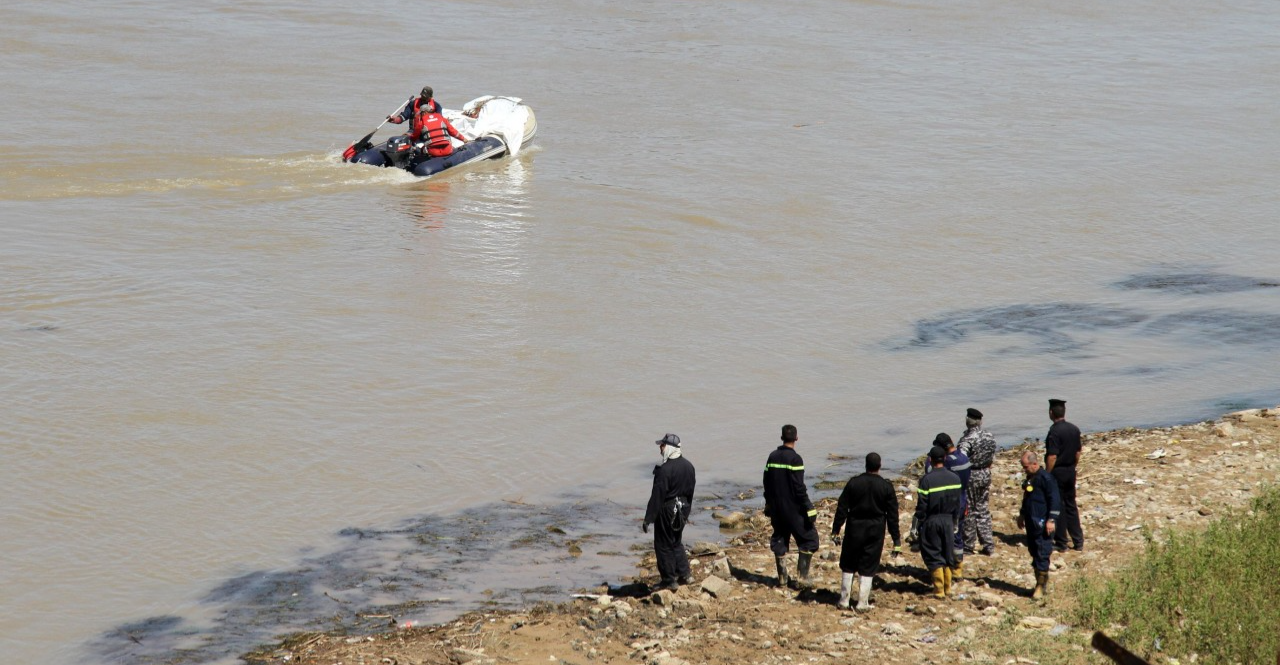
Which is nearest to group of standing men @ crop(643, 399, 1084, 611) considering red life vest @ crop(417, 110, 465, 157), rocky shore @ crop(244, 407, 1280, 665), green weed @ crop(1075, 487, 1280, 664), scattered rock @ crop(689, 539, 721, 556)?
rocky shore @ crop(244, 407, 1280, 665)

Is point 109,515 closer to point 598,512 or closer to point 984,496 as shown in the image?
point 598,512

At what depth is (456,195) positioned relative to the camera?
24594mm

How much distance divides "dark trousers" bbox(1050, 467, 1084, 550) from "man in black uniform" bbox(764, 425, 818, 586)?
1.90 m

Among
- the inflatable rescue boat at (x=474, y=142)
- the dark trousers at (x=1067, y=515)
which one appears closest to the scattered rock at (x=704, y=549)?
the dark trousers at (x=1067, y=515)

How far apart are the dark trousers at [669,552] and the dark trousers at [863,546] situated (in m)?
1.26

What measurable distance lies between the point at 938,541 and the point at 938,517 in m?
0.18

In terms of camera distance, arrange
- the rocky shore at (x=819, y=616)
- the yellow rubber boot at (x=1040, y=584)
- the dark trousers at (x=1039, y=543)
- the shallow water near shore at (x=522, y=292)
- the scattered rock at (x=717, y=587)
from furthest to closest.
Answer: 1. the shallow water near shore at (x=522, y=292)
2. the scattered rock at (x=717, y=587)
3. the yellow rubber boot at (x=1040, y=584)
4. the dark trousers at (x=1039, y=543)
5. the rocky shore at (x=819, y=616)

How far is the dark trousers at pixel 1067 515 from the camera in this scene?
10.3 m

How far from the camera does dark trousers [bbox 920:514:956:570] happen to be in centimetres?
981

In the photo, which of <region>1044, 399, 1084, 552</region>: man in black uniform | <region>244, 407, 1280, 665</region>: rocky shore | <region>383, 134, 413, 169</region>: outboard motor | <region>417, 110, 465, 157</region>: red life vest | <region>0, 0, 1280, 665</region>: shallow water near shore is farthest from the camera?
<region>383, 134, 413, 169</region>: outboard motor

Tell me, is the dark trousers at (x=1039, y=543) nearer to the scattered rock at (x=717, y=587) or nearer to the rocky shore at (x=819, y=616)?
the rocky shore at (x=819, y=616)

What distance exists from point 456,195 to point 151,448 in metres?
11.8

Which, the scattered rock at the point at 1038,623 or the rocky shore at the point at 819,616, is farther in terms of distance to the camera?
the scattered rock at the point at 1038,623

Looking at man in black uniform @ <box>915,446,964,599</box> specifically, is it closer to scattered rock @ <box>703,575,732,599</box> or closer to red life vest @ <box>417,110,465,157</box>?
scattered rock @ <box>703,575,732,599</box>
